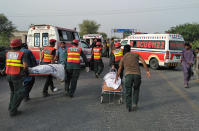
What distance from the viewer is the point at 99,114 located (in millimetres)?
4500

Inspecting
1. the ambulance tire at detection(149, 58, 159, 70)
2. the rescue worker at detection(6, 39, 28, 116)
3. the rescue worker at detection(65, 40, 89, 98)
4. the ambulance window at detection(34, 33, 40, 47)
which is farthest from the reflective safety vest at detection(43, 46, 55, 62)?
the ambulance tire at detection(149, 58, 159, 70)

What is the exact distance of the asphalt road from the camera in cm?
381

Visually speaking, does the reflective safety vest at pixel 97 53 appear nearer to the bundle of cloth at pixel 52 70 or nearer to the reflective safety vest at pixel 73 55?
the reflective safety vest at pixel 73 55

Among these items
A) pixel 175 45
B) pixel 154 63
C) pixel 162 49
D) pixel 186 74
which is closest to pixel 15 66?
pixel 186 74

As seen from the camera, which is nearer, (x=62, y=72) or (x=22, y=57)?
(x=22, y=57)

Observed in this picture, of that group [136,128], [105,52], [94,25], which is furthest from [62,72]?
[94,25]

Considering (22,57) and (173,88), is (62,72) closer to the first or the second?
(22,57)

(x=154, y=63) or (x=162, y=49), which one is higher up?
(x=162, y=49)

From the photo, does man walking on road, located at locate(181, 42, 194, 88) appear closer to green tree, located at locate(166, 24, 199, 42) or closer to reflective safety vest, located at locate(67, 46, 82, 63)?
reflective safety vest, located at locate(67, 46, 82, 63)

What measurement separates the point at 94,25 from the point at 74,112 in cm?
8053

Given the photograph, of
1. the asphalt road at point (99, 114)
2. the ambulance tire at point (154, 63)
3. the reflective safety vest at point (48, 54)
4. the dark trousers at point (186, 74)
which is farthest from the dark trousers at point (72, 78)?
the ambulance tire at point (154, 63)

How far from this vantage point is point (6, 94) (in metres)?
6.34

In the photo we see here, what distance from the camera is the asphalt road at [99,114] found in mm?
3812

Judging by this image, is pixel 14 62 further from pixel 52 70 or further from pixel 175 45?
pixel 175 45
